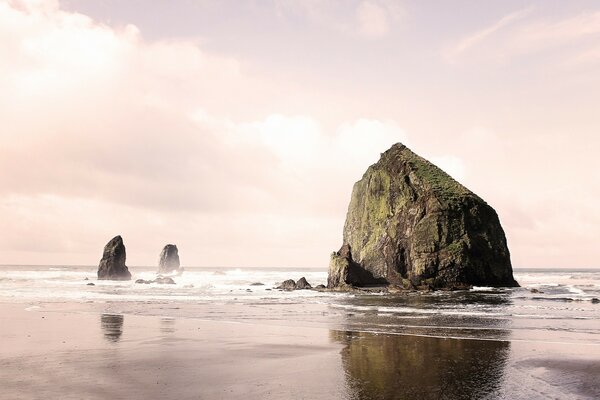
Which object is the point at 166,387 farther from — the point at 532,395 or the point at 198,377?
the point at 532,395

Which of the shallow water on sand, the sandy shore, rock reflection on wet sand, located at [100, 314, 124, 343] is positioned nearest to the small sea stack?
the shallow water on sand

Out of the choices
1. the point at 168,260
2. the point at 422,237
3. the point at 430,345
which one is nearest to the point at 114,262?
the point at 168,260

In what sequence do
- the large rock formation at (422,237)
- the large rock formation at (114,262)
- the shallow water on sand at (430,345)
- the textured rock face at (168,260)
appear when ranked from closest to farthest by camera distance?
the shallow water on sand at (430,345) → the large rock formation at (422,237) → the large rock formation at (114,262) → the textured rock face at (168,260)

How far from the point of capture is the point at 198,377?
12758mm

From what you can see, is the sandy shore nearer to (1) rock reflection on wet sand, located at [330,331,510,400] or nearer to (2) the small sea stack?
(1) rock reflection on wet sand, located at [330,331,510,400]

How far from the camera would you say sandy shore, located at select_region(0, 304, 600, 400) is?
11297 millimetres

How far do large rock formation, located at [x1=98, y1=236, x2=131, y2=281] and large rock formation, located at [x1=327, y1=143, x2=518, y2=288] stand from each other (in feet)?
201

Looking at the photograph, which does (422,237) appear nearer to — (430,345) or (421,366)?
(430,345)

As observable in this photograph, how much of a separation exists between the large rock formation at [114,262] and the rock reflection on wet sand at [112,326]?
293 feet

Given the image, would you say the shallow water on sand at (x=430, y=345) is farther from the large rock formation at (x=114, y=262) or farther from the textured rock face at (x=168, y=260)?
the textured rock face at (x=168, y=260)

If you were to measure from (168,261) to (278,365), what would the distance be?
151m

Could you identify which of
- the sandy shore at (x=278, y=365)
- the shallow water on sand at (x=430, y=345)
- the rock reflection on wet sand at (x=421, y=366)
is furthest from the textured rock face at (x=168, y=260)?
the rock reflection on wet sand at (x=421, y=366)

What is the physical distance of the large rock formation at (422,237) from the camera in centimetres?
7006

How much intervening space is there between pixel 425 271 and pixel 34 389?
6560 centimetres
